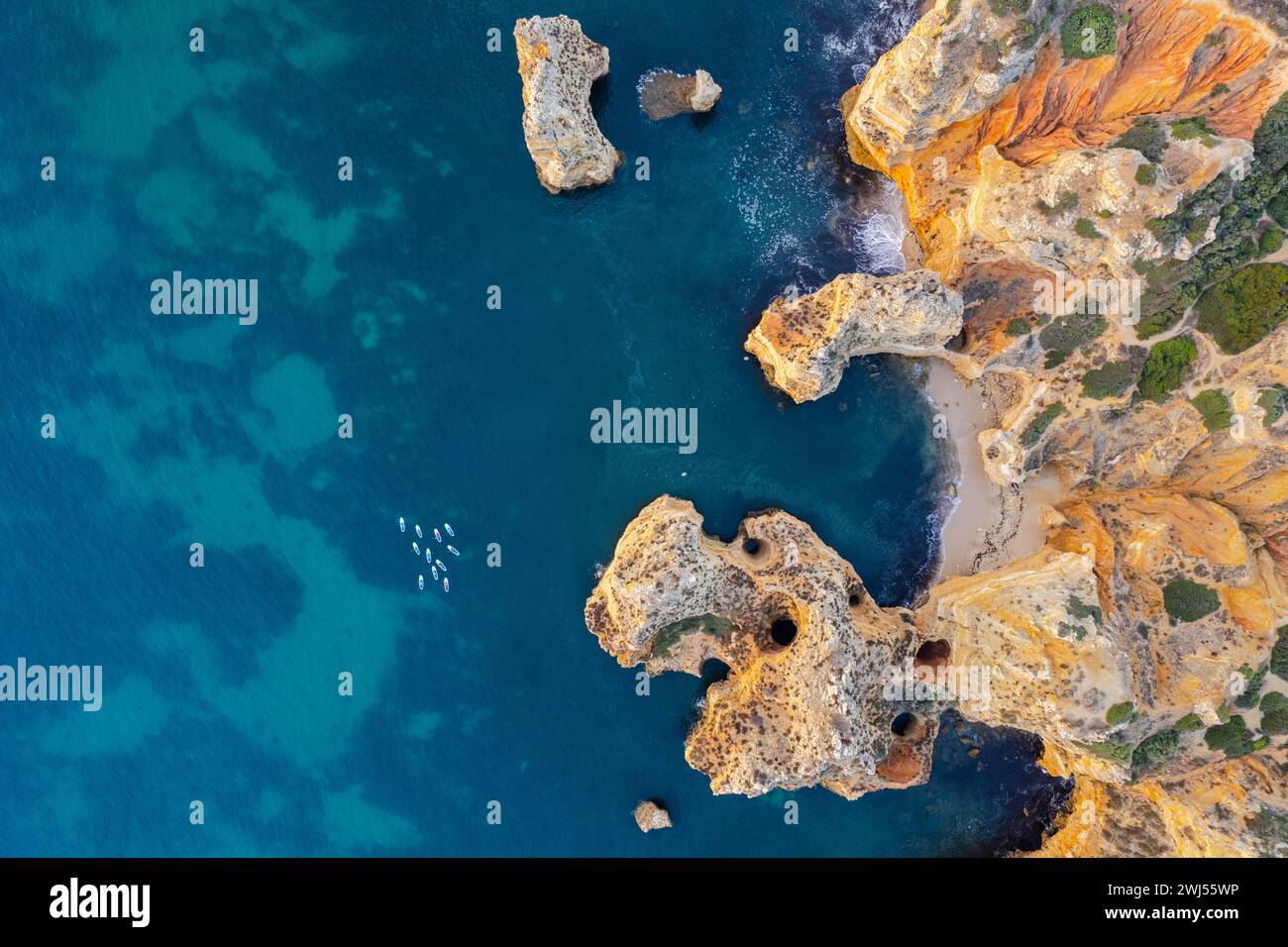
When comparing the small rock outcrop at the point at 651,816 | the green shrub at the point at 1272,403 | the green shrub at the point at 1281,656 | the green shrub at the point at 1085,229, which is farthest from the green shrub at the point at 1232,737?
the small rock outcrop at the point at 651,816

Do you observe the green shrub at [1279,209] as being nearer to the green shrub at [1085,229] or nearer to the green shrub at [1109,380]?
the green shrub at [1085,229]

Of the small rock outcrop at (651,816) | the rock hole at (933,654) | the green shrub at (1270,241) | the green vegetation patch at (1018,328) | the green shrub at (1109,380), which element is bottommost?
the small rock outcrop at (651,816)

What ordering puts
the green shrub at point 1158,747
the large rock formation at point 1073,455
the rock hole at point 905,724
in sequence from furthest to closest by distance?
the rock hole at point 905,724, the green shrub at point 1158,747, the large rock formation at point 1073,455

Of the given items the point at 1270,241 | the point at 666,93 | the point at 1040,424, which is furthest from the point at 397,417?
the point at 1270,241

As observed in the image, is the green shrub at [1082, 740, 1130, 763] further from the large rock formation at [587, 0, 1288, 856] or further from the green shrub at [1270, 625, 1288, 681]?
the green shrub at [1270, 625, 1288, 681]

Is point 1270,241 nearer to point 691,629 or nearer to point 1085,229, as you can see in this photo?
point 1085,229
